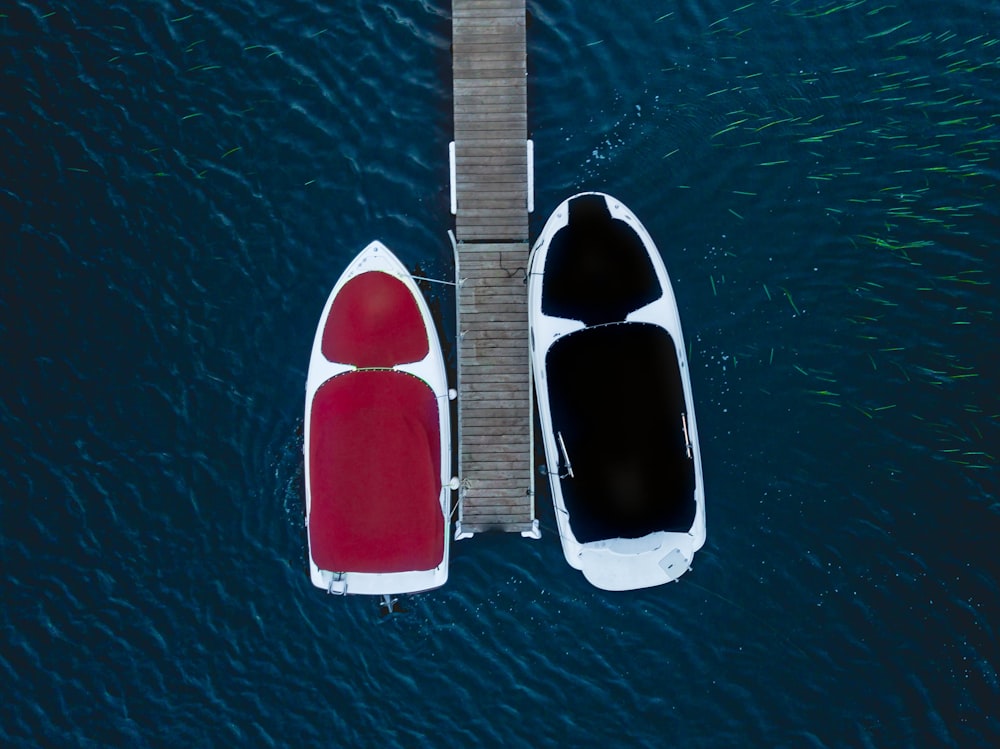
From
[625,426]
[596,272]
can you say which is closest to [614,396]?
[625,426]

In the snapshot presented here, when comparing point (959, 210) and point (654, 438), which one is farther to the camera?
point (959, 210)

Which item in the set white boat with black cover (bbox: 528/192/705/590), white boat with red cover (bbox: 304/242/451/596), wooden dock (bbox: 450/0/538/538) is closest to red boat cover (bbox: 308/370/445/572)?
white boat with red cover (bbox: 304/242/451/596)

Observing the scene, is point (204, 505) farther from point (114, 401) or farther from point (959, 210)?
point (959, 210)

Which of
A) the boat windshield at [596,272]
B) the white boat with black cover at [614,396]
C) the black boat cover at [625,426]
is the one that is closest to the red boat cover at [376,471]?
the white boat with black cover at [614,396]

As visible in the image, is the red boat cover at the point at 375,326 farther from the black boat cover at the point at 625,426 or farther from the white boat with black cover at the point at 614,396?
the black boat cover at the point at 625,426

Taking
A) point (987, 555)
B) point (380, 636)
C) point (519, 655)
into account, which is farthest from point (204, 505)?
point (987, 555)

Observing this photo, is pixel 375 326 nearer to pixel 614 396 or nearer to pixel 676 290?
pixel 614 396
